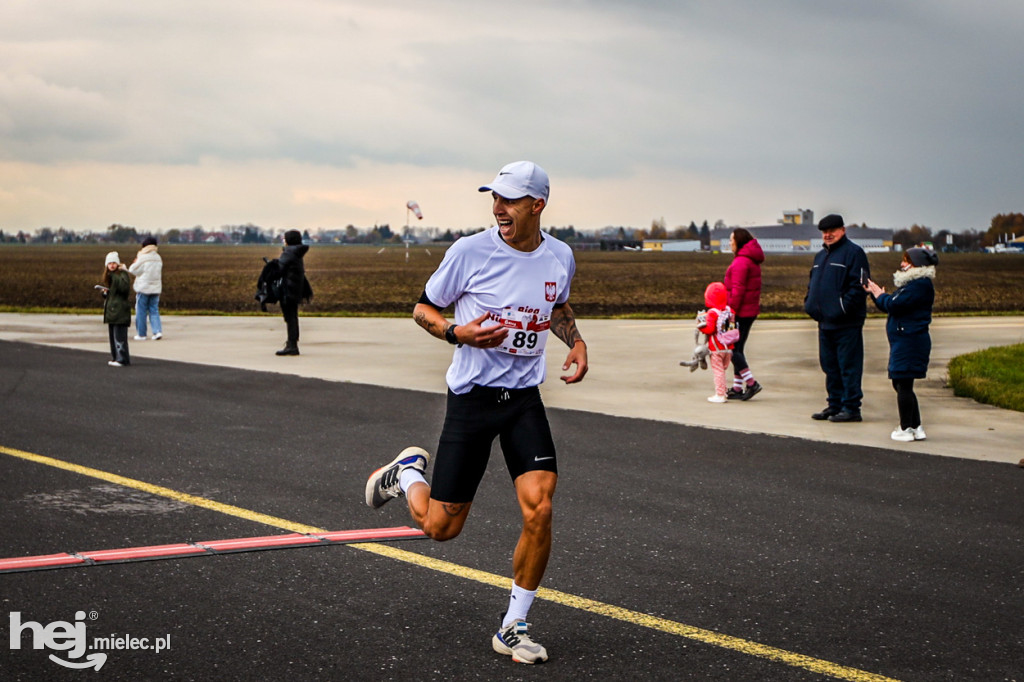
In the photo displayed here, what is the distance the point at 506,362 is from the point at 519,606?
100cm

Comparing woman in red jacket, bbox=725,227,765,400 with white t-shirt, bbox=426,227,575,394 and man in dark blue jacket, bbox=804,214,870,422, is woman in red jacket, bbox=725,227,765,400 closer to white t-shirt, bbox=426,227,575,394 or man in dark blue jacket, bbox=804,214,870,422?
man in dark blue jacket, bbox=804,214,870,422

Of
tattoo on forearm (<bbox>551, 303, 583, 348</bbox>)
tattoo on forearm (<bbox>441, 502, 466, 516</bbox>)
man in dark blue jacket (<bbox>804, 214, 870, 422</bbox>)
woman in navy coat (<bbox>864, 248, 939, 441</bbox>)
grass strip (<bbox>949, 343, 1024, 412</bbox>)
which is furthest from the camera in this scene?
grass strip (<bbox>949, 343, 1024, 412</bbox>)

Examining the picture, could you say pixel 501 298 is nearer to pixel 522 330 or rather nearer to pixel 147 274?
pixel 522 330

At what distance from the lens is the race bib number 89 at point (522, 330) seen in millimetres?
4762

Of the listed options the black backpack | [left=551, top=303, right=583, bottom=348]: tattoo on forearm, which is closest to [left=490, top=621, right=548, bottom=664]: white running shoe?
[left=551, top=303, right=583, bottom=348]: tattoo on forearm

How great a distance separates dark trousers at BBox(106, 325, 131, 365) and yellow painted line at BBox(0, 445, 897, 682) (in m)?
7.90

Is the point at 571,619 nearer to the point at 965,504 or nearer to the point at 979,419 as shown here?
the point at 965,504

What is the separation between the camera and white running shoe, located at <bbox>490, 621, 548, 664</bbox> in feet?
14.8

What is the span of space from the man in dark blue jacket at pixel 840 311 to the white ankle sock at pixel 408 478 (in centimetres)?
633

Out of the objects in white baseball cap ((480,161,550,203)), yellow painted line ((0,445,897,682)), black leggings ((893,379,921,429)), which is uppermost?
white baseball cap ((480,161,550,203))

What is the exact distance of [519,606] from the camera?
15.2 feet

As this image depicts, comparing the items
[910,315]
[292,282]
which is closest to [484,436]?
[910,315]

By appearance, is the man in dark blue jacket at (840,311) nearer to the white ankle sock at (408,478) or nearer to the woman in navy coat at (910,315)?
the woman in navy coat at (910,315)

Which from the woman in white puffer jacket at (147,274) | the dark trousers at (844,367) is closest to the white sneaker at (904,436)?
the dark trousers at (844,367)
